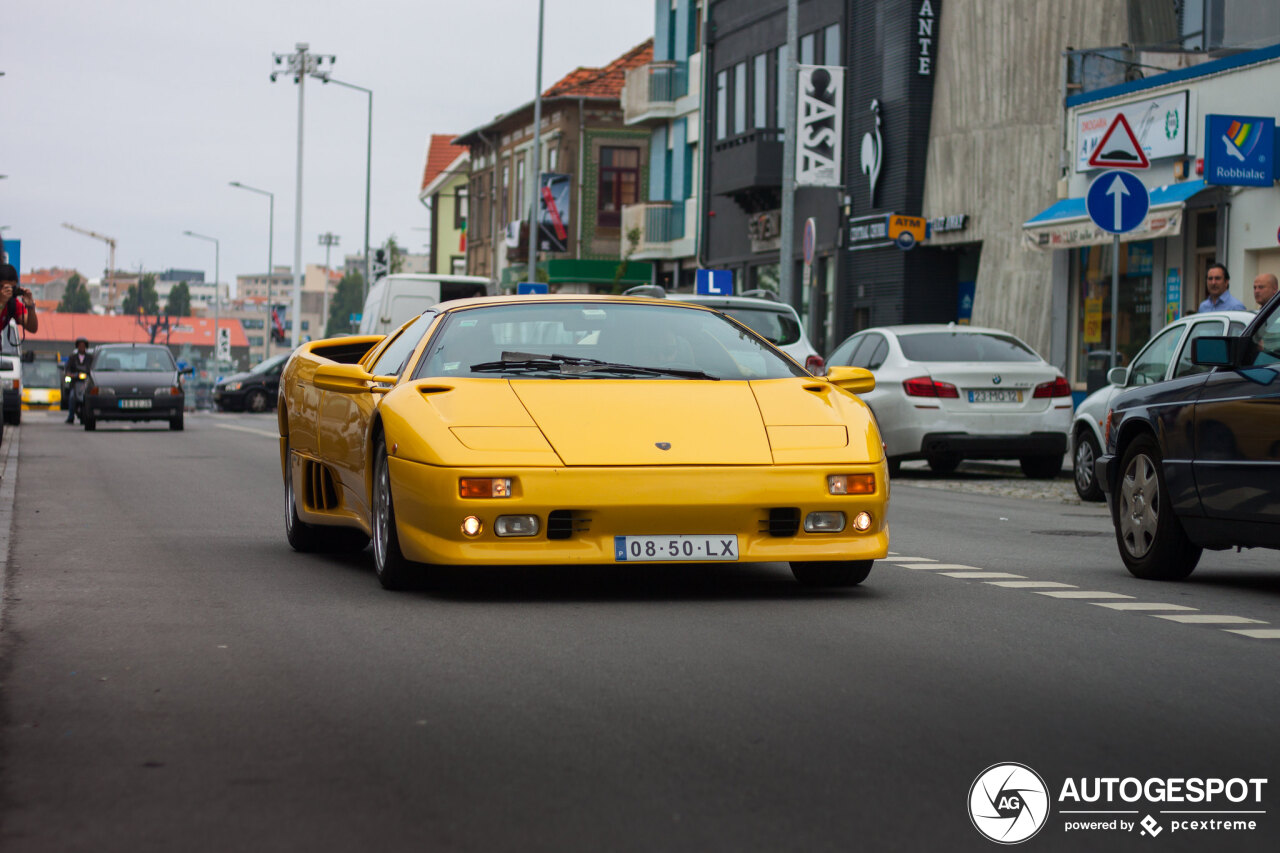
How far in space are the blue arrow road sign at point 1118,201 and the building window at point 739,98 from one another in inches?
1077

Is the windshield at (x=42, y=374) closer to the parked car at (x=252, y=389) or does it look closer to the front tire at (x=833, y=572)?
the parked car at (x=252, y=389)

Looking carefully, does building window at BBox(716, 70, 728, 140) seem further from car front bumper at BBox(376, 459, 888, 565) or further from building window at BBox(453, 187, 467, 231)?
car front bumper at BBox(376, 459, 888, 565)

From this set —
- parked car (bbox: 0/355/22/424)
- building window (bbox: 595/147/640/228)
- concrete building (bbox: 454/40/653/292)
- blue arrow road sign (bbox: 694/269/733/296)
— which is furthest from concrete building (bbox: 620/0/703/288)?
parked car (bbox: 0/355/22/424)

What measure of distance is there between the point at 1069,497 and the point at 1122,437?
24.9 ft

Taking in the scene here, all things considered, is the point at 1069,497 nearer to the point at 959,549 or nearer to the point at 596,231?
the point at 959,549

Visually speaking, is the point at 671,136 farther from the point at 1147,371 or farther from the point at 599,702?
the point at 599,702

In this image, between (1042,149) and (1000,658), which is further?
(1042,149)

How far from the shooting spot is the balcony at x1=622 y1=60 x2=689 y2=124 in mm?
52438

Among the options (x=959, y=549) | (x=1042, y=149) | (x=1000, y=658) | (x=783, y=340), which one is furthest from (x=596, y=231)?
(x=1000, y=658)

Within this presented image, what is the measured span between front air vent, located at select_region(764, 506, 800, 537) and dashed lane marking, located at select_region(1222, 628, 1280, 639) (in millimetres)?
1750

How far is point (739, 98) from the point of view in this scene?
46.1 metres

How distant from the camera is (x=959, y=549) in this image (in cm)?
1133

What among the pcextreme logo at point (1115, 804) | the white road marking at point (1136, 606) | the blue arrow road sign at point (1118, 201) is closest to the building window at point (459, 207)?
the blue arrow road sign at point (1118, 201)

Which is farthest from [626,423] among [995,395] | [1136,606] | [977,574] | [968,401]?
[995,395]
